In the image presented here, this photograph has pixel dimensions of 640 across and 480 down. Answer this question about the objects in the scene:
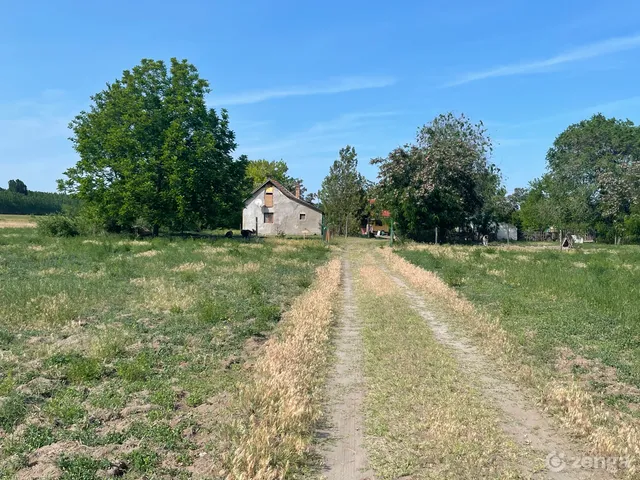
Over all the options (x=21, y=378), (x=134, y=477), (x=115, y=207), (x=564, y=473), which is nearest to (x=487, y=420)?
(x=564, y=473)

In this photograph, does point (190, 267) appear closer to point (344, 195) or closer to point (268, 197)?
point (268, 197)

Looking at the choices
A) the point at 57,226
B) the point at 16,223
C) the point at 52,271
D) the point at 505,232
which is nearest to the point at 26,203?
the point at 16,223

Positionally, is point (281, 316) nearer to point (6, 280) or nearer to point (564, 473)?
point (564, 473)

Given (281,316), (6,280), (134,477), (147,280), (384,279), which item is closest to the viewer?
(134,477)

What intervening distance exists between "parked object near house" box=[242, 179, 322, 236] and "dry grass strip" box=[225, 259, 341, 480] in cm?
5709

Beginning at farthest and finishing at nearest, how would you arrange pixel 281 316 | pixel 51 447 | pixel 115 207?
pixel 115 207
pixel 281 316
pixel 51 447

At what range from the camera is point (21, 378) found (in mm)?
6168

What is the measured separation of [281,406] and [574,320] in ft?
25.2

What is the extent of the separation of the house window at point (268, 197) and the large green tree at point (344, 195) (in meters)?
9.65

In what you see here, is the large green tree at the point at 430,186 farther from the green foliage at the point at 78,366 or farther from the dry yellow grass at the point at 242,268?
the green foliage at the point at 78,366

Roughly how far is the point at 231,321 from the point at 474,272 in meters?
12.9

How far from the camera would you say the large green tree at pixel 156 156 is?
36906 millimetres

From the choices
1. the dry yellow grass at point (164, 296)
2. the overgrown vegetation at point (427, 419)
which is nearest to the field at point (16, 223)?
the dry yellow grass at point (164, 296)

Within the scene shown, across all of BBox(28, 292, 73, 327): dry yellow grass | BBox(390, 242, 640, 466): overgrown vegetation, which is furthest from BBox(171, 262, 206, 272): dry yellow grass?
BBox(390, 242, 640, 466): overgrown vegetation
